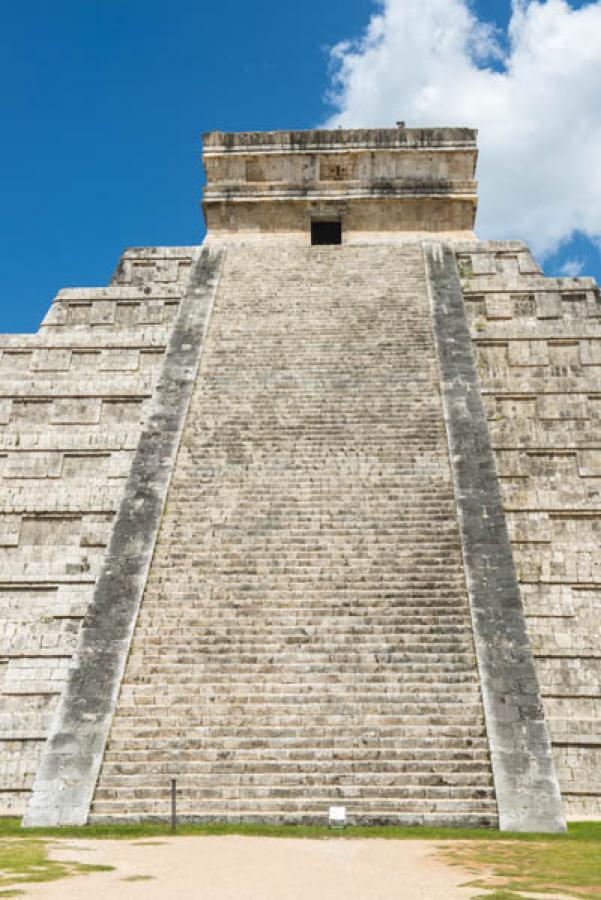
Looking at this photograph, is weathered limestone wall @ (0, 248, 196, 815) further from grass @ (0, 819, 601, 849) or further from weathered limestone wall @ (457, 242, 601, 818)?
weathered limestone wall @ (457, 242, 601, 818)

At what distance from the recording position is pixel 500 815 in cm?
642

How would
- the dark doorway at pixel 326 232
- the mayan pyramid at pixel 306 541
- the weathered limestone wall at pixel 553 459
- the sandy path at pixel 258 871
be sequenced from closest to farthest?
the sandy path at pixel 258 871 < the mayan pyramid at pixel 306 541 < the weathered limestone wall at pixel 553 459 < the dark doorway at pixel 326 232

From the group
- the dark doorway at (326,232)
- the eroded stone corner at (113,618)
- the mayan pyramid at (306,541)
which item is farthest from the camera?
the dark doorway at (326,232)

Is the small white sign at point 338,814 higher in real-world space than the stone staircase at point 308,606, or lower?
lower

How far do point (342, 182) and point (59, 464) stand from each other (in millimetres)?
9261

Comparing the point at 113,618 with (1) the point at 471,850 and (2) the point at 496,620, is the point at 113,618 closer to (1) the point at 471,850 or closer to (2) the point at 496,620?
(2) the point at 496,620

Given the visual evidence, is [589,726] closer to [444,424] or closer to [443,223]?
[444,424]

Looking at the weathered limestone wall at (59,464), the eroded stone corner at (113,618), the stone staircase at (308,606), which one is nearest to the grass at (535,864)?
the stone staircase at (308,606)

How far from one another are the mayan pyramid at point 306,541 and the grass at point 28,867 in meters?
1.04

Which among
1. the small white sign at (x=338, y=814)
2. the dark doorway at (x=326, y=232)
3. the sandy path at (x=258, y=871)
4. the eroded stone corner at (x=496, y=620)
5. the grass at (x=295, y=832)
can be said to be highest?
the dark doorway at (x=326, y=232)

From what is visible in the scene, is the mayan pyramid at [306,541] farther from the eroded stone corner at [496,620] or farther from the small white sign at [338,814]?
the small white sign at [338,814]

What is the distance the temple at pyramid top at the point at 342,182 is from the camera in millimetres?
16578

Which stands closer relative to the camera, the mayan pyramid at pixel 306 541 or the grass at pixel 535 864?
the grass at pixel 535 864

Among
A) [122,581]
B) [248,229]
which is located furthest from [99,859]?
[248,229]
